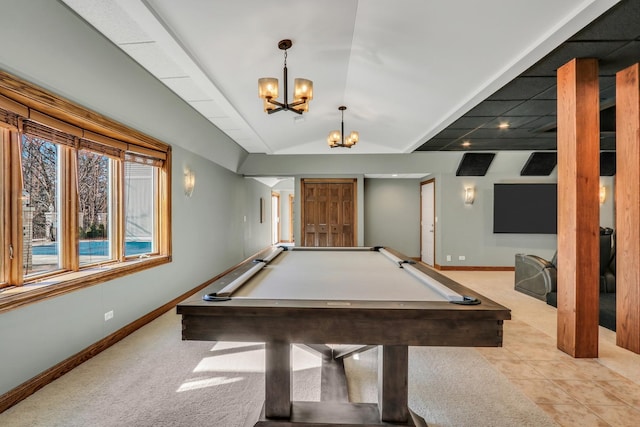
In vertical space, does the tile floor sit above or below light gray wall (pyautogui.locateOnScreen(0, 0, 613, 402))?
below

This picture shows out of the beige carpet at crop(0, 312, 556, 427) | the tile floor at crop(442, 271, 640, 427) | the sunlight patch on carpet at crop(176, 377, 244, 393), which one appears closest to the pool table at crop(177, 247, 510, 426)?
the beige carpet at crop(0, 312, 556, 427)

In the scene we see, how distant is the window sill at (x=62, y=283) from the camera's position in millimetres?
2012

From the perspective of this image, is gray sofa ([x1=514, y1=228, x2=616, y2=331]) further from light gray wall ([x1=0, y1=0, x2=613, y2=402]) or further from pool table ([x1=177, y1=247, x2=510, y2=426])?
pool table ([x1=177, y1=247, x2=510, y2=426])

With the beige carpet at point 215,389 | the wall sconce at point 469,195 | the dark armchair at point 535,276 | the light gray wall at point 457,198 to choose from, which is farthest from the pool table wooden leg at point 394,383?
the wall sconce at point 469,195

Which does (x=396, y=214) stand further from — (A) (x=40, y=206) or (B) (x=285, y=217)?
(A) (x=40, y=206)

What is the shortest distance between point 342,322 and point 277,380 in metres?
0.54

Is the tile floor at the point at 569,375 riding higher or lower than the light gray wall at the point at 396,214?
lower

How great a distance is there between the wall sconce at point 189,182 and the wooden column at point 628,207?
489cm

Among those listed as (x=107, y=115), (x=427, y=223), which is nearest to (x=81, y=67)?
(x=107, y=115)

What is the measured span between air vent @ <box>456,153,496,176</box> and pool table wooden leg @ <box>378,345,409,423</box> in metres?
5.71

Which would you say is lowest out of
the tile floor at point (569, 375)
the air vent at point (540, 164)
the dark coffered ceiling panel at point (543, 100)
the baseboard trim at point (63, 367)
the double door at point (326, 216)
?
the tile floor at point (569, 375)

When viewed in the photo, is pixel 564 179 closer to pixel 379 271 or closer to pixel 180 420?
pixel 379 271

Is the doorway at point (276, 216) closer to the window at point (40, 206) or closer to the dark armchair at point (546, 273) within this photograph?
the dark armchair at point (546, 273)

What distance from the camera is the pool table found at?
1.42m
